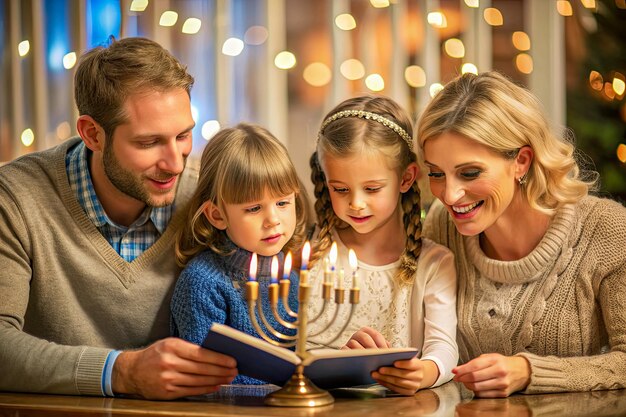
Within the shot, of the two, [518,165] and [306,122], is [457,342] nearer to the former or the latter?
[518,165]

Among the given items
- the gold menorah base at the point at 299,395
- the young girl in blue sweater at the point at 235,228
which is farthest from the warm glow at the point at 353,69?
the gold menorah base at the point at 299,395

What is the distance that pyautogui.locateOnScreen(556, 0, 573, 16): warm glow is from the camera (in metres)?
3.04

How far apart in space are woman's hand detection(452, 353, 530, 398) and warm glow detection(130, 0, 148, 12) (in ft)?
6.70

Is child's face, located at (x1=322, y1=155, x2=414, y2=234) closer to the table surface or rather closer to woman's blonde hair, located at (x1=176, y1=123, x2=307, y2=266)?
woman's blonde hair, located at (x1=176, y1=123, x2=307, y2=266)

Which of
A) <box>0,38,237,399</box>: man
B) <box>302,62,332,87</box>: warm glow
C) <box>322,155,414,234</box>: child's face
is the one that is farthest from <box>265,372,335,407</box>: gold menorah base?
<box>302,62,332,87</box>: warm glow

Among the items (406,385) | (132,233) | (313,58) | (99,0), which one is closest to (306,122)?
(313,58)

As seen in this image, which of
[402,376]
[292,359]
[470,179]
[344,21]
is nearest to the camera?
[292,359]

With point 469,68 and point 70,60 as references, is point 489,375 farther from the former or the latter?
point 70,60

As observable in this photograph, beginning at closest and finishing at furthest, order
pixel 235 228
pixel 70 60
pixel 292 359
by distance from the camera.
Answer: pixel 292 359
pixel 235 228
pixel 70 60

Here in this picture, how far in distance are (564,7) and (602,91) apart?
0.34 meters

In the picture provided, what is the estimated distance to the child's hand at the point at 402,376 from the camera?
1809 millimetres

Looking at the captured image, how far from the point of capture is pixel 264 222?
210 centimetres

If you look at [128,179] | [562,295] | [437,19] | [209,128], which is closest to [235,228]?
[128,179]

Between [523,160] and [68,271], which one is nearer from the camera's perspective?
[523,160]
